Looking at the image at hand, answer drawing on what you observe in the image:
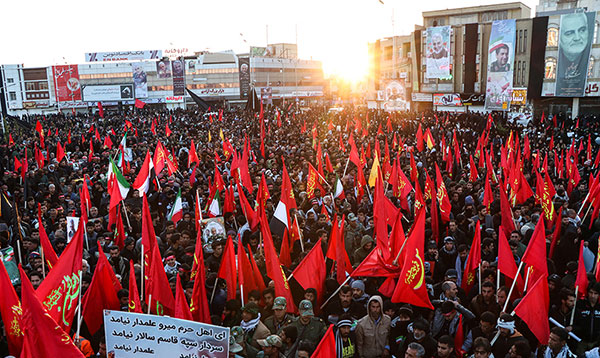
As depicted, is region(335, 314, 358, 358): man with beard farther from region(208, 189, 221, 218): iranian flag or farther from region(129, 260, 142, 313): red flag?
region(208, 189, 221, 218): iranian flag

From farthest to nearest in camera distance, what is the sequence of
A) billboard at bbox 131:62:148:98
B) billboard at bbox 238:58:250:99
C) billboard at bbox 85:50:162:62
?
1. billboard at bbox 85:50:162:62
2. billboard at bbox 238:58:250:99
3. billboard at bbox 131:62:148:98

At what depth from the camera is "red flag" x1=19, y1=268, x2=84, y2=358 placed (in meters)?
4.13

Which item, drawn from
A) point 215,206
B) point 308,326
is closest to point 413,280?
point 308,326

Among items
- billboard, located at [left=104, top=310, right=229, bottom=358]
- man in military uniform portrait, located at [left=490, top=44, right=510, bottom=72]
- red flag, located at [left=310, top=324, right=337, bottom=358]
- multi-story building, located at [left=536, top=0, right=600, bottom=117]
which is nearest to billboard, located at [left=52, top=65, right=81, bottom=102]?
man in military uniform portrait, located at [left=490, top=44, right=510, bottom=72]

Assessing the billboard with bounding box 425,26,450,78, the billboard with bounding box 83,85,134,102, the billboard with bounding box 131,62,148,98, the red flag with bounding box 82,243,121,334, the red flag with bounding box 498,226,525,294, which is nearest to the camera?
the red flag with bounding box 82,243,121,334

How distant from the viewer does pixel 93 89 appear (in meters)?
77.6

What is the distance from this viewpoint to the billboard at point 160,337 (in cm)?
453

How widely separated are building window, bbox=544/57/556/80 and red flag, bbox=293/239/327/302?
38867 millimetres

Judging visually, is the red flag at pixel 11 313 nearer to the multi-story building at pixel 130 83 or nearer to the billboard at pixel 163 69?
the multi-story building at pixel 130 83

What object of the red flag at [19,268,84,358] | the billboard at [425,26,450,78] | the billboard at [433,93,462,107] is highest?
the billboard at [425,26,450,78]

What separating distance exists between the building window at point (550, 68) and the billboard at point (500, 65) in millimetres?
2547

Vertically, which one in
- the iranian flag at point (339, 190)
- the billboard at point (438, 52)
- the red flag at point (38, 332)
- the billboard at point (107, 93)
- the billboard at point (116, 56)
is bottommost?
the iranian flag at point (339, 190)

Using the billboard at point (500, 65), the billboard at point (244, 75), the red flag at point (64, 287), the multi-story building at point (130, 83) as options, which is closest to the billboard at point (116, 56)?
the multi-story building at point (130, 83)

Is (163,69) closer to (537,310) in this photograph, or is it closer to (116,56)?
(116,56)
